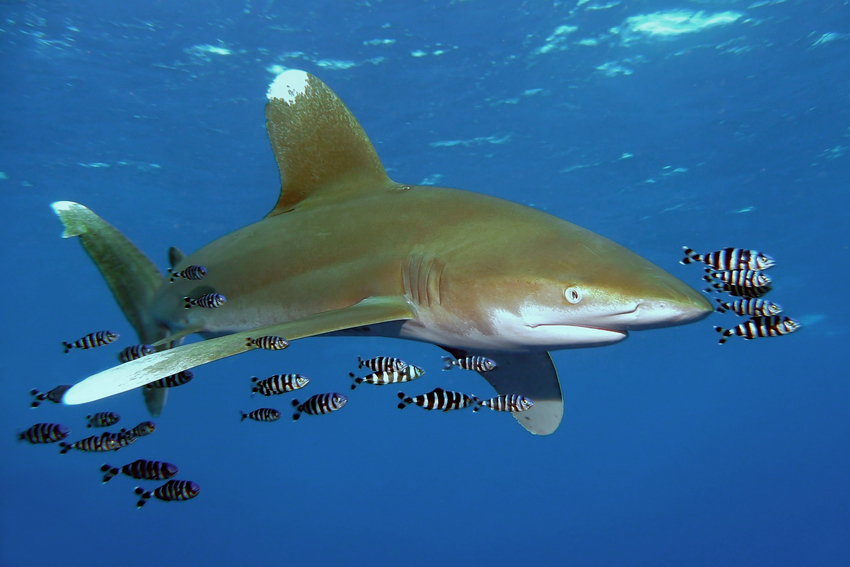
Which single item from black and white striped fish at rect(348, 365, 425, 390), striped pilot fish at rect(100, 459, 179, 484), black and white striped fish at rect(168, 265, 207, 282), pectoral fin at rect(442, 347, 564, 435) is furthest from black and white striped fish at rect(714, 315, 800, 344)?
striped pilot fish at rect(100, 459, 179, 484)

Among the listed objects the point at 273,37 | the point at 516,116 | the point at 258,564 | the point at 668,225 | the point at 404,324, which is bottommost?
the point at 258,564

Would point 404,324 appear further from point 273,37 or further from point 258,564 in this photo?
point 258,564

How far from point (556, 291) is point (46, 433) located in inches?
210

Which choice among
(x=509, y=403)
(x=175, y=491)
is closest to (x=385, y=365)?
(x=509, y=403)

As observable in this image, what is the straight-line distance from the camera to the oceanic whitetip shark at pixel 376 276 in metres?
2.44

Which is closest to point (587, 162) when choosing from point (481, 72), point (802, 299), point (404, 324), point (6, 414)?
point (481, 72)

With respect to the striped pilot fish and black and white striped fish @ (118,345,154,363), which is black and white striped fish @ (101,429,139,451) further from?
black and white striped fish @ (118,345,154,363)

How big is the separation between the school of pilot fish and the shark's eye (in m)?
1.16

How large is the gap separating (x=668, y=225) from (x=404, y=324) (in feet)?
77.1

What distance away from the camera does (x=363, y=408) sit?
274ft

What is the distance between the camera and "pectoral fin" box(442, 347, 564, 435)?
4543 millimetres

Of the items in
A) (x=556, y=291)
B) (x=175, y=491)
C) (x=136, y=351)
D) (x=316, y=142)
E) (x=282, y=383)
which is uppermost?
(x=316, y=142)

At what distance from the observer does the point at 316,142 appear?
4516 millimetres

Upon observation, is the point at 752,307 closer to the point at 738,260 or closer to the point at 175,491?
the point at 738,260
